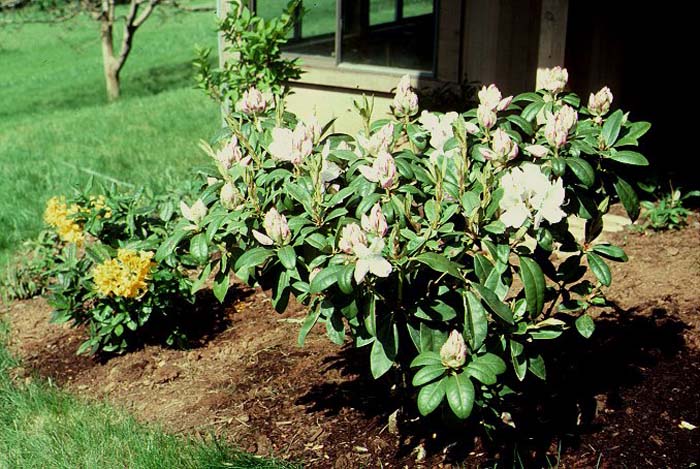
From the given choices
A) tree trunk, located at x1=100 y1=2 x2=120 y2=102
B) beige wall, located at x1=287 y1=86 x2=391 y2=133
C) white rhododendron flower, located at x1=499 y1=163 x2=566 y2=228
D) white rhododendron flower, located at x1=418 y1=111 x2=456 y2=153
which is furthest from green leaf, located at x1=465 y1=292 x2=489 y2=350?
tree trunk, located at x1=100 y1=2 x2=120 y2=102

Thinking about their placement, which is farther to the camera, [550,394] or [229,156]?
[550,394]

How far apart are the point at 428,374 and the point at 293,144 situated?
84 centimetres

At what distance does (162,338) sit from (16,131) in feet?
24.1

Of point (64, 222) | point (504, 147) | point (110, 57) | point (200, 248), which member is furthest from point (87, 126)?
point (504, 147)

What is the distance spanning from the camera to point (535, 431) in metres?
3.20

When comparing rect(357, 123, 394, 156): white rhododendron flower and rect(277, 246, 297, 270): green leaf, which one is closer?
rect(277, 246, 297, 270): green leaf

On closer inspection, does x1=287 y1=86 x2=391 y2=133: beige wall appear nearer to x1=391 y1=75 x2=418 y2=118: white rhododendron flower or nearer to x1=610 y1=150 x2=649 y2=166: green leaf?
x1=391 y1=75 x2=418 y2=118: white rhododendron flower

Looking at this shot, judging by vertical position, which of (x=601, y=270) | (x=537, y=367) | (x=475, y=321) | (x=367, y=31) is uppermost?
(x=367, y=31)

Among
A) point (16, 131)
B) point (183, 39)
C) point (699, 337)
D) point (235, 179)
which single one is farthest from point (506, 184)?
point (183, 39)

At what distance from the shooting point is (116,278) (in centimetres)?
392

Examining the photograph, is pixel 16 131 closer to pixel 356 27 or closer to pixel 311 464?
pixel 356 27

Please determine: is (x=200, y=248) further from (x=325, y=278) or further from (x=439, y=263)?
(x=439, y=263)

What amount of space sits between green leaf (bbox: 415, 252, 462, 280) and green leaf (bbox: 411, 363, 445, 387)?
1.00 feet

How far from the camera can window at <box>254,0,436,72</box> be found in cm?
626
